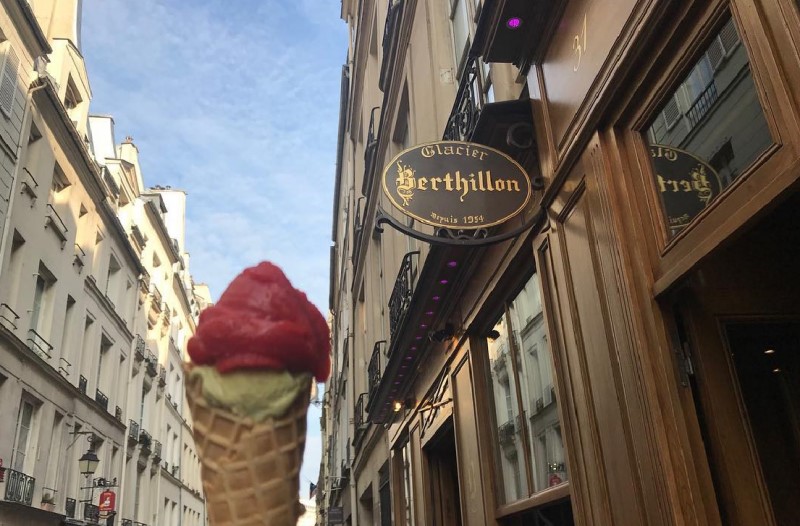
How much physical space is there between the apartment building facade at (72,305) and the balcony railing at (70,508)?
79 mm

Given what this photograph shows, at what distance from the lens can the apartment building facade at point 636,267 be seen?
290 centimetres

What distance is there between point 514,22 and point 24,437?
60.6 ft

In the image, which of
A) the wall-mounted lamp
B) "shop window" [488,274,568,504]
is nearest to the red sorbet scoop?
"shop window" [488,274,568,504]

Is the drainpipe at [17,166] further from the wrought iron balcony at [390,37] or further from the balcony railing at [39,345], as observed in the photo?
the wrought iron balcony at [390,37]

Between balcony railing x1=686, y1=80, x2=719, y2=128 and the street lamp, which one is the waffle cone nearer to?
balcony railing x1=686, y1=80, x2=719, y2=128

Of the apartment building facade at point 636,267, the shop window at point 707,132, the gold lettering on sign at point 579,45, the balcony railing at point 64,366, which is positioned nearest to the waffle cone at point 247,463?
the apartment building facade at point 636,267

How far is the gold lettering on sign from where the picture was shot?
13.3 ft

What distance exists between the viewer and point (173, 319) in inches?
1470

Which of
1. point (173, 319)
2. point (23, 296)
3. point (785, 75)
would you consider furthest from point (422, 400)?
point (173, 319)

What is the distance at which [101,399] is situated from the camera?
79.7 feet

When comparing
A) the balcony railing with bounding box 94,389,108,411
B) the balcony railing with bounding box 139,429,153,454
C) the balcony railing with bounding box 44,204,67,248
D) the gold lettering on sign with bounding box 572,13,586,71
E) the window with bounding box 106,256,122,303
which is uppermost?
the window with bounding box 106,256,122,303

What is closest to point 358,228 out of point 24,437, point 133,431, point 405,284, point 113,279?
point 405,284

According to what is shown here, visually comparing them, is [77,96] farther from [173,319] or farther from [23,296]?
[173,319]

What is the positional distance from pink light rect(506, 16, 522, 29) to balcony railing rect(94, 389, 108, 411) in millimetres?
22800
